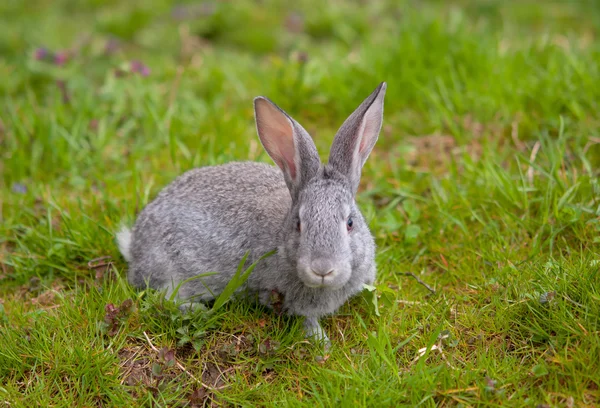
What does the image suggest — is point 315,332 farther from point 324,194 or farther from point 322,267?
point 324,194

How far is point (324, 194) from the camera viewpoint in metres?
4.30

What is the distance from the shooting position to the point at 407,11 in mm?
7980

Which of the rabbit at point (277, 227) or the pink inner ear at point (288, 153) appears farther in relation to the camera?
the pink inner ear at point (288, 153)

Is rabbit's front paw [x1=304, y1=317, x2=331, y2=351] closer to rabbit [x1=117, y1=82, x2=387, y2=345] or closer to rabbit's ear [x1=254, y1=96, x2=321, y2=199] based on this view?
rabbit [x1=117, y1=82, x2=387, y2=345]

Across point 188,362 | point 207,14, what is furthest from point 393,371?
point 207,14

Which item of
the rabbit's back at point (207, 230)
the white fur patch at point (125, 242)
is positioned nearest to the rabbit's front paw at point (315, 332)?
the rabbit's back at point (207, 230)

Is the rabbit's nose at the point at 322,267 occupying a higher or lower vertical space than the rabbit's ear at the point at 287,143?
lower

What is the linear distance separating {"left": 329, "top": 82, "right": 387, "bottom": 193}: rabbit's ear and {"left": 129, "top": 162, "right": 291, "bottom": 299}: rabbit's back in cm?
60

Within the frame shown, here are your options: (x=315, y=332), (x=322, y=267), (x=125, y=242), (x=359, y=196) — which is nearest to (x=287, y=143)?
(x=322, y=267)

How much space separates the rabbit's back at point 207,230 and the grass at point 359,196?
296 mm

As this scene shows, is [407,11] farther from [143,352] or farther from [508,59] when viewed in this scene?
[143,352]

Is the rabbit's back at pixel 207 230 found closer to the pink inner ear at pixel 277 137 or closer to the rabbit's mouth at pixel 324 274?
the pink inner ear at pixel 277 137

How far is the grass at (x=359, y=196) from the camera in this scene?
13.5 feet

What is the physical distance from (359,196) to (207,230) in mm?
1683
